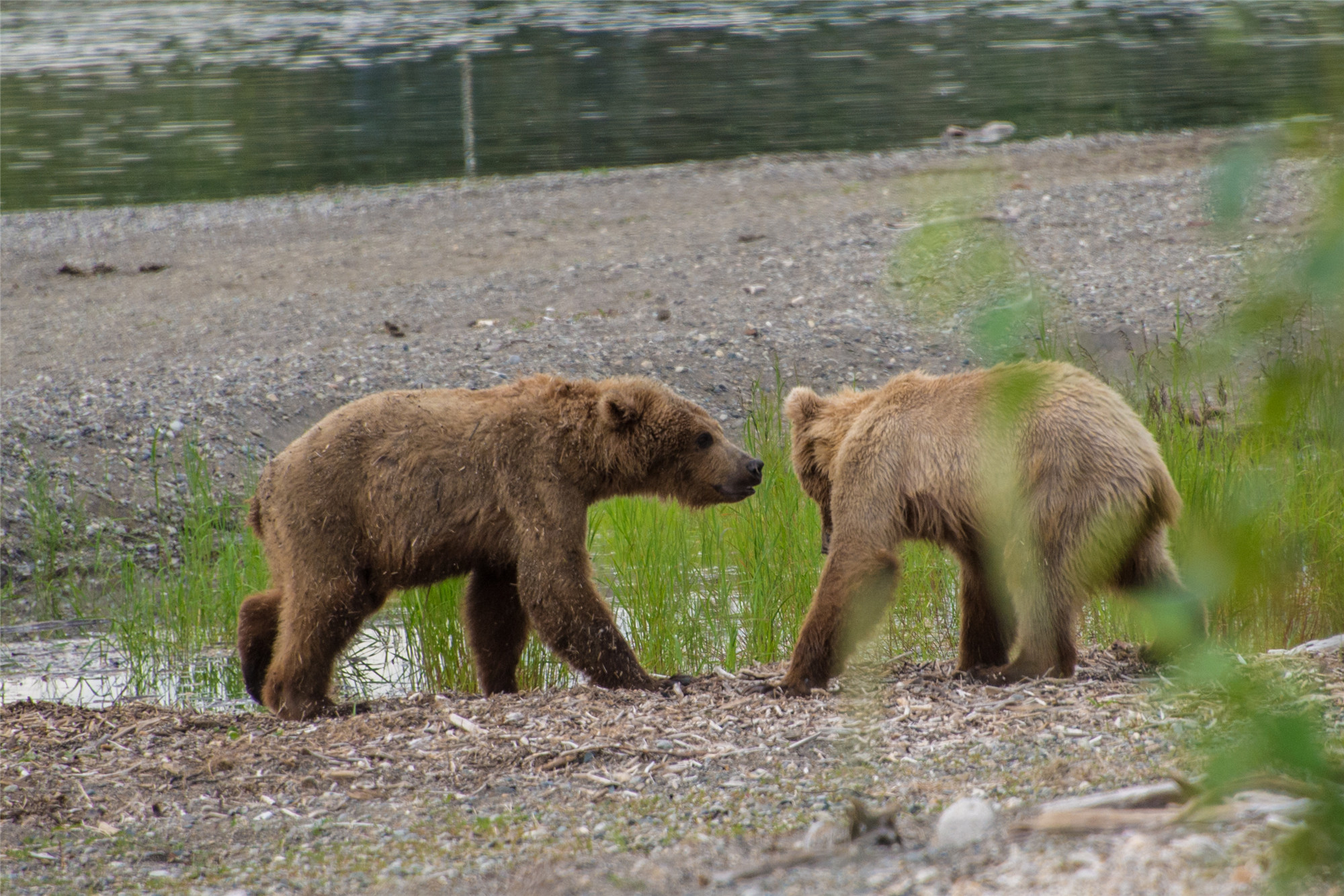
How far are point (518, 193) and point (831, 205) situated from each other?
15.1ft

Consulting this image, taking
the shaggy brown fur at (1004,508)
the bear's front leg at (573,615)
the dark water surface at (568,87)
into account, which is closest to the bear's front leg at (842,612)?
the shaggy brown fur at (1004,508)

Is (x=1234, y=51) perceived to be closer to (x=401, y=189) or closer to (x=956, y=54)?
(x=401, y=189)

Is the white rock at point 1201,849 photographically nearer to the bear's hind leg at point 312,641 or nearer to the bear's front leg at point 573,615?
the bear's front leg at point 573,615

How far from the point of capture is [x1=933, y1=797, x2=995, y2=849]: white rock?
128 inches

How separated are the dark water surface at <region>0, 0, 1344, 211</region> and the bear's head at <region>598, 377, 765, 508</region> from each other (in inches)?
403

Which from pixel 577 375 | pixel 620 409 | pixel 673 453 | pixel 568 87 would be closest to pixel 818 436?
pixel 673 453

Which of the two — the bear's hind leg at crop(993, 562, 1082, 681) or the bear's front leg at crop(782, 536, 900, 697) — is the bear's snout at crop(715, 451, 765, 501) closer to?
the bear's front leg at crop(782, 536, 900, 697)

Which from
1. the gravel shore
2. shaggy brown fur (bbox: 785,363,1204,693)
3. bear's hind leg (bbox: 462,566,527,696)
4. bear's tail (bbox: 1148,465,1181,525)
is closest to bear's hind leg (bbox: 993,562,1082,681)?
shaggy brown fur (bbox: 785,363,1204,693)

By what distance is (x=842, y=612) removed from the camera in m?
5.12

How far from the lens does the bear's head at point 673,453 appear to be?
5750 mm

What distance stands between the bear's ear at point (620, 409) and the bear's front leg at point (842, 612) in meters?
1.05

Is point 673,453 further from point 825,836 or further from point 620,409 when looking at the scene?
point 825,836

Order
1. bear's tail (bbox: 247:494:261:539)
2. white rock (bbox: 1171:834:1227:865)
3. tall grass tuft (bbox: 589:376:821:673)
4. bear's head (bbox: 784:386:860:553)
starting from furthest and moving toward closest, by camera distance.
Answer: tall grass tuft (bbox: 589:376:821:673) < bear's tail (bbox: 247:494:261:539) < bear's head (bbox: 784:386:860:553) < white rock (bbox: 1171:834:1227:865)

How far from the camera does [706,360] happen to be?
11430 mm
